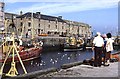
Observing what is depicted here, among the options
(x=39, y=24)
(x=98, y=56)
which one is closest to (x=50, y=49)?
(x=39, y=24)

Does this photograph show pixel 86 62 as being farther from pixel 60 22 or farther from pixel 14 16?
pixel 60 22

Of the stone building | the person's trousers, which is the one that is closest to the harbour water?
the person's trousers

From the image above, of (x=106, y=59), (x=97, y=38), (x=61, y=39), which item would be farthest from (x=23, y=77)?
(x=61, y=39)

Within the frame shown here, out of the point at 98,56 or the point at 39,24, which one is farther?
the point at 39,24

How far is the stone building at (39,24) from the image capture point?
308ft

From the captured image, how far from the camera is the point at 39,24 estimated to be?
3915 inches

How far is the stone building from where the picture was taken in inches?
3698

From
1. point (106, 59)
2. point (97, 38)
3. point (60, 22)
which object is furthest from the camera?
point (60, 22)

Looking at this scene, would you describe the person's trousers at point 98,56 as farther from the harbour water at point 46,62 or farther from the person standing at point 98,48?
the harbour water at point 46,62

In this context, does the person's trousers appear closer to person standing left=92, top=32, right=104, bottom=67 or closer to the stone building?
person standing left=92, top=32, right=104, bottom=67

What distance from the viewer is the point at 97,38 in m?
13.5

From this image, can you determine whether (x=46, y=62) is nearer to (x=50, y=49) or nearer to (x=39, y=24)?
(x=50, y=49)

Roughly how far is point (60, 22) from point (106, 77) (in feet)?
334

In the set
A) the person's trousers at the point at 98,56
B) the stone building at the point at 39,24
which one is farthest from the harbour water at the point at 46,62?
the stone building at the point at 39,24
